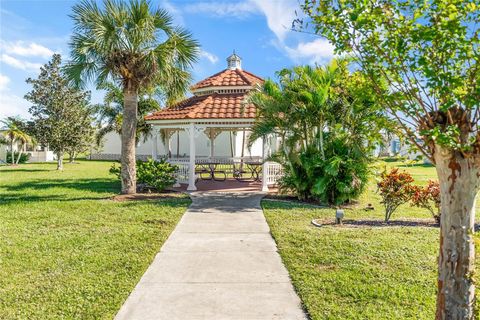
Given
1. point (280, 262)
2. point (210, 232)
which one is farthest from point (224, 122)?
point (280, 262)

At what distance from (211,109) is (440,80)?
14567mm

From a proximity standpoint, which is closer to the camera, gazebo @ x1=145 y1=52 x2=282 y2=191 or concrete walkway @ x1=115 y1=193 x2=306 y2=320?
concrete walkway @ x1=115 y1=193 x2=306 y2=320

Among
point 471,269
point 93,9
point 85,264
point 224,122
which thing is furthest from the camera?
point 224,122

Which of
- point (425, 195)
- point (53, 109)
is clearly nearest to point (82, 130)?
point (53, 109)

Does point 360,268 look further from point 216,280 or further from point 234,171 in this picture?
point 234,171

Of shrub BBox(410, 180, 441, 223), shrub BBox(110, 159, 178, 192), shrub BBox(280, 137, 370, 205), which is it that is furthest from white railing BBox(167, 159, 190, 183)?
shrub BBox(410, 180, 441, 223)

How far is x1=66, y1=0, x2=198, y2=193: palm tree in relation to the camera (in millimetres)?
12698

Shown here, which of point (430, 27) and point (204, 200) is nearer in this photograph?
point (430, 27)

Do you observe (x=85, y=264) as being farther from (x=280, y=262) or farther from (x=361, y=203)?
(x=361, y=203)

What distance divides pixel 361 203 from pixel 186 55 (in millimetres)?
8684

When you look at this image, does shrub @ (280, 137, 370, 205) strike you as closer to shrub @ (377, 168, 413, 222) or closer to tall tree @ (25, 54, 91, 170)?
shrub @ (377, 168, 413, 222)

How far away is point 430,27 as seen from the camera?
9.01ft

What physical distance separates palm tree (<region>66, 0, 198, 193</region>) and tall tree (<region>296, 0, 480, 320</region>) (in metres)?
10.7

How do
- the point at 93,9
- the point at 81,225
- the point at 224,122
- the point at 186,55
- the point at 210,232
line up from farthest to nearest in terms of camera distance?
the point at 224,122 → the point at 186,55 → the point at 93,9 → the point at 81,225 → the point at 210,232
